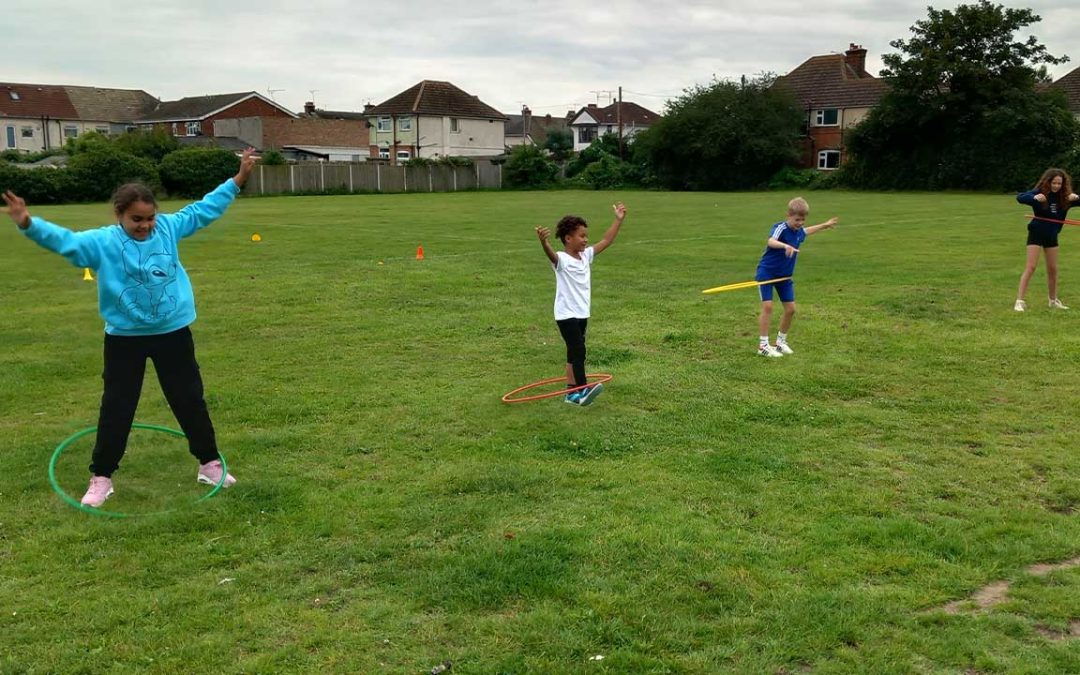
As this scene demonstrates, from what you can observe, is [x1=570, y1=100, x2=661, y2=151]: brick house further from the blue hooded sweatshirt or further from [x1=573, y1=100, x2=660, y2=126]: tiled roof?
the blue hooded sweatshirt

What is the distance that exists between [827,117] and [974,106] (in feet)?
54.1

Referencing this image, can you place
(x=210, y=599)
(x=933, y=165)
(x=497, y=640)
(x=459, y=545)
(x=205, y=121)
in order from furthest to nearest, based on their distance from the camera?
(x=205, y=121) → (x=933, y=165) → (x=459, y=545) → (x=210, y=599) → (x=497, y=640)

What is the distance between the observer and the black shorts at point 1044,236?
11.9 metres

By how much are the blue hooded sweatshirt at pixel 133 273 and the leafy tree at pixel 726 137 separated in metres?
56.4

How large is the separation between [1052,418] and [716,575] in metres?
4.35

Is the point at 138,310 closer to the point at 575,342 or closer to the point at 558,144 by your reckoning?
the point at 575,342

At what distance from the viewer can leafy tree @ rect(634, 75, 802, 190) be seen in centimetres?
5931

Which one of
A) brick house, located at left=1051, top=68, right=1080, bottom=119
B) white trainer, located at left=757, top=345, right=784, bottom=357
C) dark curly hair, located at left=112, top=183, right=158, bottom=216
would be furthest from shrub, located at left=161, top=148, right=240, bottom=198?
brick house, located at left=1051, top=68, right=1080, bottom=119

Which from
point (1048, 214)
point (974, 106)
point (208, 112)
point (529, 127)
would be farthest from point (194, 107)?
point (1048, 214)

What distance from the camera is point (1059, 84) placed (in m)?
64.2

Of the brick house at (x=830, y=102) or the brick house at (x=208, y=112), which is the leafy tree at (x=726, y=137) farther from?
the brick house at (x=208, y=112)

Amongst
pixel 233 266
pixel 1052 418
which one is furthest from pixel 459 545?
pixel 233 266

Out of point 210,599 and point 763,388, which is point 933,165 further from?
point 210,599

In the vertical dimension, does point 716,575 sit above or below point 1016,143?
below
